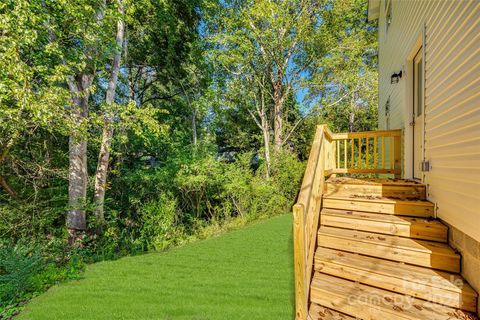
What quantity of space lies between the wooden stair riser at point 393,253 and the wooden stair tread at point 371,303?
0.37 meters

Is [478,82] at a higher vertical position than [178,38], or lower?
lower

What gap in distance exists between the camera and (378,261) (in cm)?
230

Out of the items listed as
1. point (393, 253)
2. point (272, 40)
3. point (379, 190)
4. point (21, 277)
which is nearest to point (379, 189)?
point (379, 190)

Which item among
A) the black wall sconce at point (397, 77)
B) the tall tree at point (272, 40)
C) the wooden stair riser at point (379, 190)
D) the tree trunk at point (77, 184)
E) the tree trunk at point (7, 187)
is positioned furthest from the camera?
the tall tree at point (272, 40)

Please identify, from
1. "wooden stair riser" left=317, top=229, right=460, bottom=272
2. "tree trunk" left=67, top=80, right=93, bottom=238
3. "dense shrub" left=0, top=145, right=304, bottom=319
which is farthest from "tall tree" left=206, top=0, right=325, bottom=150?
"wooden stair riser" left=317, top=229, right=460, bottom=272

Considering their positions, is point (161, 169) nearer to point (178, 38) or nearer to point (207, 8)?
point (178, 38)

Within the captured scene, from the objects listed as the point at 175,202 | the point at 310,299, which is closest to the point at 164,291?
the point at 310,299

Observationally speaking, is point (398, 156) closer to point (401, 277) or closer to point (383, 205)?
point (383, 205)

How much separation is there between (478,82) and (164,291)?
143 inches

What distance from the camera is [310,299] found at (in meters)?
2.19

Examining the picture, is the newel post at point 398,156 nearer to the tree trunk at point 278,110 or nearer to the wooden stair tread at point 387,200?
the wooden stair tread at point 387,200

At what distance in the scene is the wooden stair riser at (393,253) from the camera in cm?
204

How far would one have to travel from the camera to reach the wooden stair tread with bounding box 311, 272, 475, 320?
178cm

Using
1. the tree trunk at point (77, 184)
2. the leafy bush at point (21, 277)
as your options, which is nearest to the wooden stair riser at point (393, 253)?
the leafy bush at point (21, 277)
